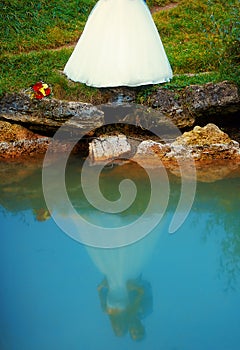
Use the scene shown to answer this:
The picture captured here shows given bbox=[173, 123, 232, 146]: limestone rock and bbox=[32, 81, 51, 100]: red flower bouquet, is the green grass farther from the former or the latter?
bbox=[173, 123, 232, 146]: limestone rock

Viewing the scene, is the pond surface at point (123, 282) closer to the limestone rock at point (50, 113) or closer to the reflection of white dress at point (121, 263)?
the reflection of white dress at point (121, 263)

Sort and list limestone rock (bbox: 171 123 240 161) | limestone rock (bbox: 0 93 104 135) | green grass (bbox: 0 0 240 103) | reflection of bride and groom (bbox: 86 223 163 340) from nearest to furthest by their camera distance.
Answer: reflection of bride and groom (bbox: 86 223 163 340)
limestone rock (bbox: 171 123 240 161)
limestone rock (bbox: 0 93 104 135)
green grass (bbox: 0 0 240 103)

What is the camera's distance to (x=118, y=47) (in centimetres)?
515

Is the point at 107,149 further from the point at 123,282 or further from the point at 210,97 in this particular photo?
the point at 123,282

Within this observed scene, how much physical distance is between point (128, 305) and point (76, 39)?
15.9 feet

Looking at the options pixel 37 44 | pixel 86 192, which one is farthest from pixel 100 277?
pixel 37 44

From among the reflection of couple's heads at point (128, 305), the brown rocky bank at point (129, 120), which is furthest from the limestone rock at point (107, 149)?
the reflection of couple's heads at point (128, 305)

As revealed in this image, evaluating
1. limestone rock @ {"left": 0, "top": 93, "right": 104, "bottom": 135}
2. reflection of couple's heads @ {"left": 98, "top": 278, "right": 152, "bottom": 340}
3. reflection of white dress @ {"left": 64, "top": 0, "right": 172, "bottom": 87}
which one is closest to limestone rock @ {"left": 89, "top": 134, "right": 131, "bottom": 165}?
limestone rock @ {"left": 0, "top": 93, "right": 104, "bottom": 135}

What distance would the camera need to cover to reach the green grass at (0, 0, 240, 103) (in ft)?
19.8

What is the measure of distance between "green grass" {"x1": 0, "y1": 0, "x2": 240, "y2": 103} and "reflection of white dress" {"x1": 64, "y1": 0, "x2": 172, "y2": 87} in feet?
1.78

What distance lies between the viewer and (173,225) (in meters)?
4.55

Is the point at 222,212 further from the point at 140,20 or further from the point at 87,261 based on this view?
the point at 140,20

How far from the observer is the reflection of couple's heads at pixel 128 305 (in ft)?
11.3

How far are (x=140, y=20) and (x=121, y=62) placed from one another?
0.42 metres
